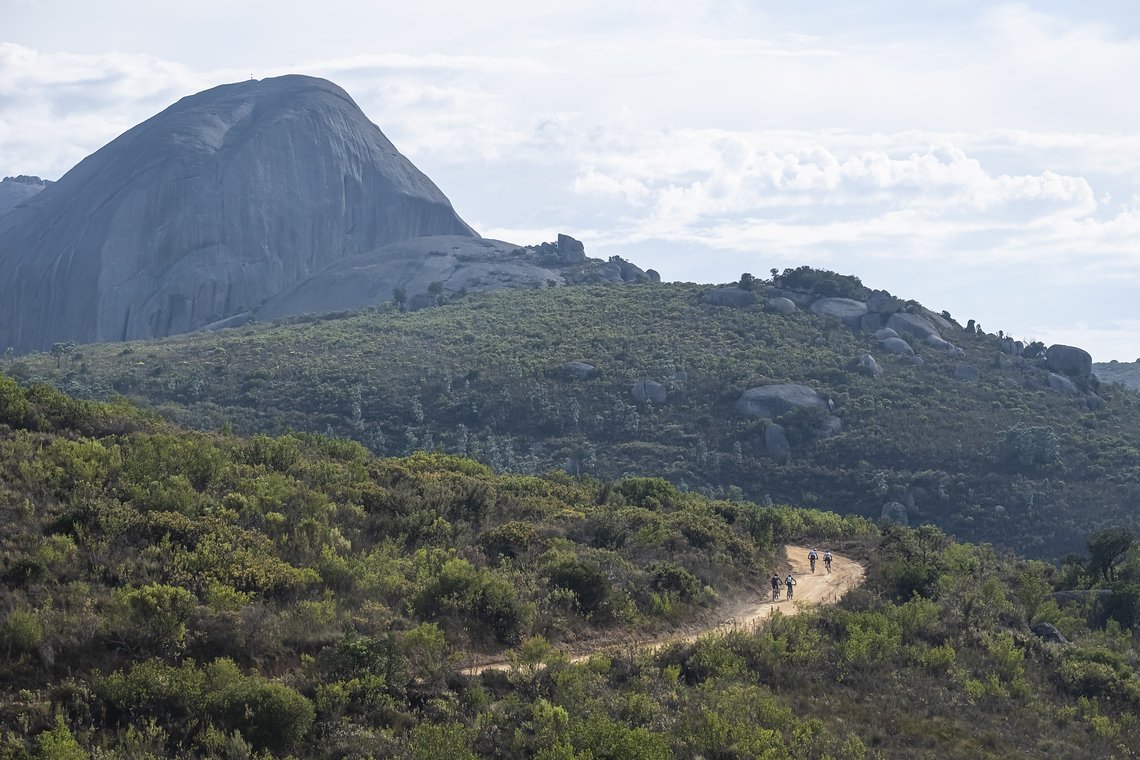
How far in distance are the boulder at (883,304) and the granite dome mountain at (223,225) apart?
45.3 metres

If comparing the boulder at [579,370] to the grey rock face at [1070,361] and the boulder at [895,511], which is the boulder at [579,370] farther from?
the grey rock face at [1070,361]

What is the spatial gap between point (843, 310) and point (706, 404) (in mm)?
29946

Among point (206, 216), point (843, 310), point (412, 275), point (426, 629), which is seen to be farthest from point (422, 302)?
point (426, 629)

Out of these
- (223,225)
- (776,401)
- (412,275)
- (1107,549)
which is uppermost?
(223,225)

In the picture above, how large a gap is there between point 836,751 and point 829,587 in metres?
13.9

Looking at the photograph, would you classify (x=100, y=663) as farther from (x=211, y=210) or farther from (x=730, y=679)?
(x=211, y=210)

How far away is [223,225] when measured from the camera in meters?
169

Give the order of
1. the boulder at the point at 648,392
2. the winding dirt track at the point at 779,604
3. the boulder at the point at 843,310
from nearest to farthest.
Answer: the winding dirt track at the point at 779,604, the boulder at the point at 648,392, the boulder at the point at 843,310

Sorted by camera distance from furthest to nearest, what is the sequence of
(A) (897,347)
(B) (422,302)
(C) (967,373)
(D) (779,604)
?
(B) (422,302), (A) (897,347), (C) (967,373), (D) (779,604)

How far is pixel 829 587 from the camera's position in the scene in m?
30.7

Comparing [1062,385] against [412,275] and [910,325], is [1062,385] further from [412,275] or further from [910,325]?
[412,275]

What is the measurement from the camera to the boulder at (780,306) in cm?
10394

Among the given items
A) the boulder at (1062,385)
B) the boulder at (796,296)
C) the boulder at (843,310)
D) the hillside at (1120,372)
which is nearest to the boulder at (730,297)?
the boulder at (796,296)

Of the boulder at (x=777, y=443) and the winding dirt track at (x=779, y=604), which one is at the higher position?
the boulder at (x=777, y=443)
